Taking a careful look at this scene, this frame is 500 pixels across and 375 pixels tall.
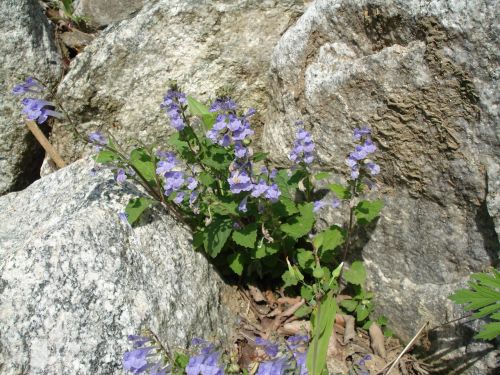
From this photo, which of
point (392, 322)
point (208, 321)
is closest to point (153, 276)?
point (208, 321)

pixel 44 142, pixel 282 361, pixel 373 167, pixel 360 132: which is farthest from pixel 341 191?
pixel 44 142

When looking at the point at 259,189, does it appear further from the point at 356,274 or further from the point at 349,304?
the point at 349,304

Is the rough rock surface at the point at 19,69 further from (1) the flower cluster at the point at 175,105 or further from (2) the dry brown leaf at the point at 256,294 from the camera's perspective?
(2) the dry brown leaf at the point at 256,294

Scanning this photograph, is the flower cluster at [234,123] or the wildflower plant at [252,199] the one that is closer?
the flower cluster at [234,123]

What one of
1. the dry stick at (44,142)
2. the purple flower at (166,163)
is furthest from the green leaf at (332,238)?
the dry stick at (44,142)

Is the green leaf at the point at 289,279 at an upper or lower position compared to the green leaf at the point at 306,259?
lower

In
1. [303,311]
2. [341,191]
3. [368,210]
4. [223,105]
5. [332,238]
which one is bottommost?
[303,311]

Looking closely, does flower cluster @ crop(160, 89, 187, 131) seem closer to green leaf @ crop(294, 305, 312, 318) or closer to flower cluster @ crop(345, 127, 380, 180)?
flower cluster @ crop(345, 127, 380, 180)
